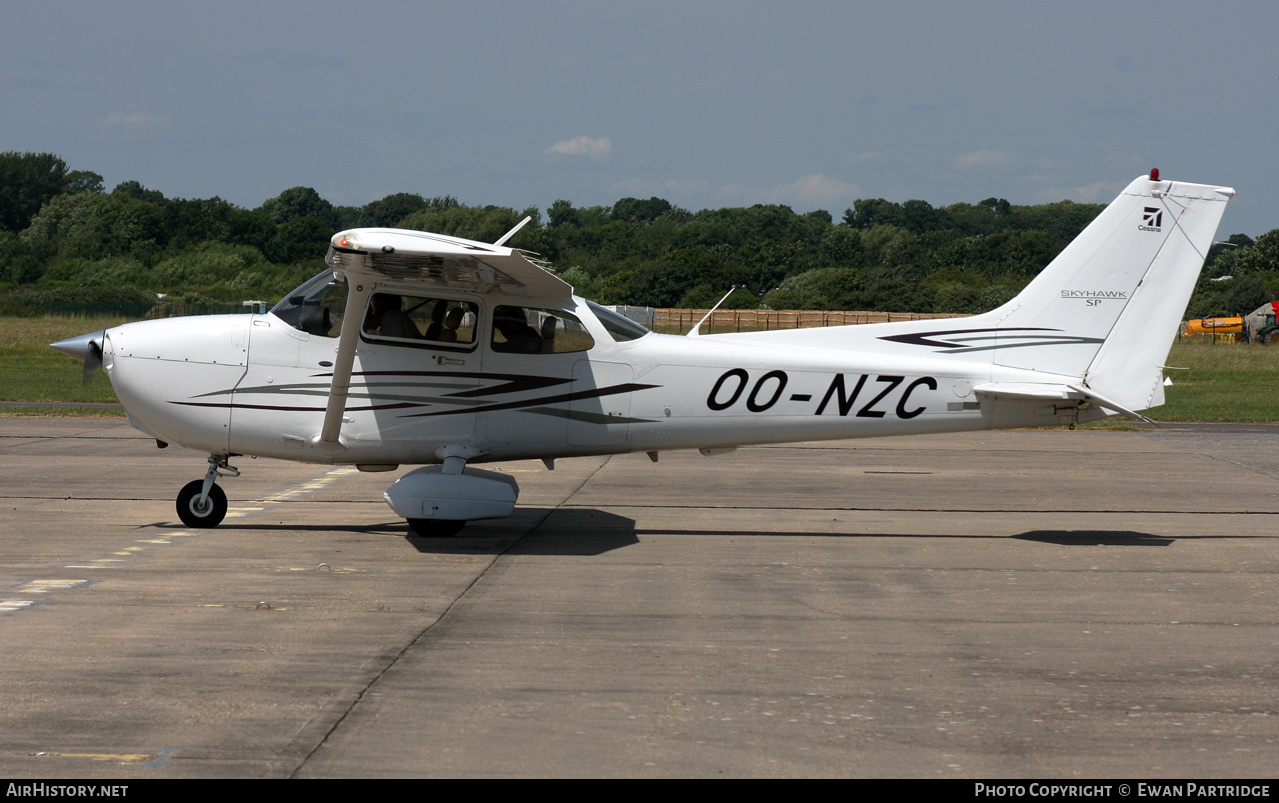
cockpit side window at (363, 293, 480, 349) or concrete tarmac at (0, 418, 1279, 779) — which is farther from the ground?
cockpit side window at (363, 293, 480, 349)

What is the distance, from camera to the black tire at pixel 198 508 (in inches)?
380

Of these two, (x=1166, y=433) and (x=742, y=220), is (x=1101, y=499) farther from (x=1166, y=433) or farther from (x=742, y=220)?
(x=742, y=220)

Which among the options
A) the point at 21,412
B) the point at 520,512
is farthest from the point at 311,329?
the point at 21,412

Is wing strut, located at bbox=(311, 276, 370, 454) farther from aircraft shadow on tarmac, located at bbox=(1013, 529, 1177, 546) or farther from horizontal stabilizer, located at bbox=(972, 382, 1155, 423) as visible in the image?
aircraft shadow on tarmac, located at bbox=(1013, 529, 1177, 546)

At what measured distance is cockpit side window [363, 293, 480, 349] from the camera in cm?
929

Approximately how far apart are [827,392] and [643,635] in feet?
11.8

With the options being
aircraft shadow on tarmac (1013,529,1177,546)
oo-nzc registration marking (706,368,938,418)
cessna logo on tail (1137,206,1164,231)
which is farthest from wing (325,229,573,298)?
cessna logo on tail (1137,206,1164,231)

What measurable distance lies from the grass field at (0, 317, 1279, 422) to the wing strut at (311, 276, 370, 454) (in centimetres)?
744

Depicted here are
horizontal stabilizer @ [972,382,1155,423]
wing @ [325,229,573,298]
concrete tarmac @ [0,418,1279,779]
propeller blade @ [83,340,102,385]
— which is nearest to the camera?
concrete tarmac @ [0,418,1279,779]

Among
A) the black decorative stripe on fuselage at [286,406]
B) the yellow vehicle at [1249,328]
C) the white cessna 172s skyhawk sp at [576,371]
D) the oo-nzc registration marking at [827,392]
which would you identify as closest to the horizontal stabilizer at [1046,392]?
the white cessna 172s skyhawk sp at [576,371]

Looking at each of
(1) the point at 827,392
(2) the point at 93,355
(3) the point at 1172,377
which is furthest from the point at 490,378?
(3) the point at 1172,377

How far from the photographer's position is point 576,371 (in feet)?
31.1

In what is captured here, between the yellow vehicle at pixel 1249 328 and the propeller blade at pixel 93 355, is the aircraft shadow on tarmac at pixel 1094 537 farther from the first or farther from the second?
the yellow vehicle at pixel 1249 328

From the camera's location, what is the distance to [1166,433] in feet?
63.6
